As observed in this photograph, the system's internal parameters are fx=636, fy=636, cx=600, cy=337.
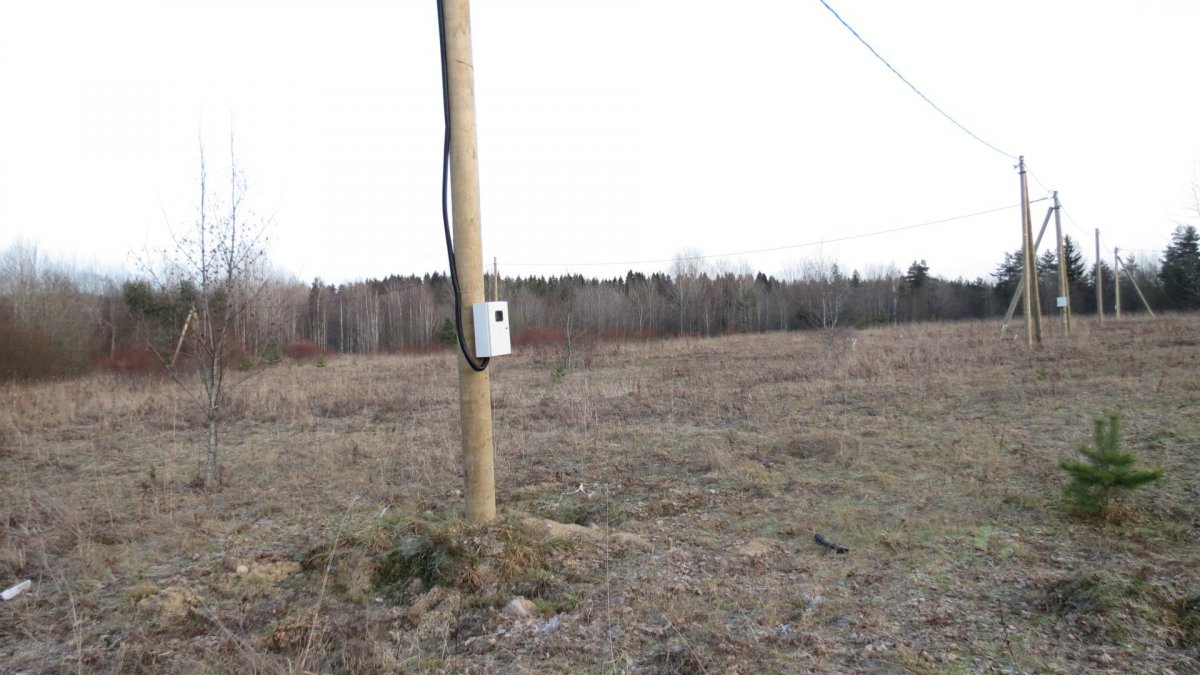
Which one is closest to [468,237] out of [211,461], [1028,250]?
[211,461]

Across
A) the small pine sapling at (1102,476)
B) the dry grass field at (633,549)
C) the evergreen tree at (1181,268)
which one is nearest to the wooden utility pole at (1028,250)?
the dry grass field at (633,549)

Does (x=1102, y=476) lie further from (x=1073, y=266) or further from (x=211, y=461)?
(x=1073, y=266)

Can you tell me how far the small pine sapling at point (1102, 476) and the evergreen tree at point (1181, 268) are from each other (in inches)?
1679

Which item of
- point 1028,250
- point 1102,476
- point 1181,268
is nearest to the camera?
point 1102,476

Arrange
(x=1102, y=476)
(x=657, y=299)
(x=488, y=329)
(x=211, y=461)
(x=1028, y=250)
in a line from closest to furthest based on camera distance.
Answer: (x=488, y=329), (x=1102, y=476), (x=211, y=461), (x=1028, y=250), (x=657, y=299)

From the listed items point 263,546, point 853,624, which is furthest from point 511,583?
point 263,546

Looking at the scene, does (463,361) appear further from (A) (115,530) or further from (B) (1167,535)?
(B) (1167,535)

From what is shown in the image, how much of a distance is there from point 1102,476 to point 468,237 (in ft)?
13.4

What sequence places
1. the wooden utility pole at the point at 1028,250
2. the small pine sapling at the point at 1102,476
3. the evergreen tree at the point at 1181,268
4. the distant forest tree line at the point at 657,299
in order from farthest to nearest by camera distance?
the evergreen tree at the point at 1181,268 → the distant forest tree line at the point at 657,299 → the wooden utility pole at the point at 1028,250 → the small pine sapling at the point at 1102,476

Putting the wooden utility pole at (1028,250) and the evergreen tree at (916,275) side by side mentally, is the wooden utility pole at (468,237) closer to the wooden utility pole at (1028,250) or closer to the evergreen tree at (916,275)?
the wooden utility pole at (1028,250)

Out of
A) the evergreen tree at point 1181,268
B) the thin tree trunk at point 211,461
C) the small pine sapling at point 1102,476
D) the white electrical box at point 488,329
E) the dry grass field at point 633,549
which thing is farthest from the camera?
the evergreen tree at point 1181,268

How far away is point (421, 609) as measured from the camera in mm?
3090

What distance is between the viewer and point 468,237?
368cm

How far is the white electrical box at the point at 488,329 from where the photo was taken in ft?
11.8
